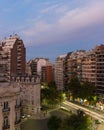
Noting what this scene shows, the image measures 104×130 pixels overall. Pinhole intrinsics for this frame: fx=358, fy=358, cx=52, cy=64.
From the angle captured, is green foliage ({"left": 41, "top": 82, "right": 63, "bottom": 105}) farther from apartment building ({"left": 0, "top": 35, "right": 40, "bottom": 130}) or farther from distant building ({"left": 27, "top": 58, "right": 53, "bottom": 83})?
distant building ({"left": 27, "top": 58, "right": 53, "bottom": 83})

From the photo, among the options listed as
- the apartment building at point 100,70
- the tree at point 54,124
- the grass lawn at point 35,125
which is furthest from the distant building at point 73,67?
the tree at point 54,124

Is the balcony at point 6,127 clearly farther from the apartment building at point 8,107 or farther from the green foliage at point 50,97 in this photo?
the green foliage at point 50,97

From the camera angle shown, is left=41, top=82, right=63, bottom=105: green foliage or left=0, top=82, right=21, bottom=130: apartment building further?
left=41, top=82, right=63, bottom=105: green foliage

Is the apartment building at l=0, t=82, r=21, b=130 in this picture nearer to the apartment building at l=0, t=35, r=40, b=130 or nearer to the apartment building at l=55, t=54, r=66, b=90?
the apartment building at l=0, t=35, r=40, b=130

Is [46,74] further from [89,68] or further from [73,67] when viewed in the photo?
[89,68]

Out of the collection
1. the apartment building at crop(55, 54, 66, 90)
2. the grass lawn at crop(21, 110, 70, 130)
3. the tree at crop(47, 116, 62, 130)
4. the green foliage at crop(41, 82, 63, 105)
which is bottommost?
the grass lawn at crop(21, 110, 70, 130)

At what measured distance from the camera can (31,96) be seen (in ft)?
254

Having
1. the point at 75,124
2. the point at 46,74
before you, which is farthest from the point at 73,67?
the point at 75,124

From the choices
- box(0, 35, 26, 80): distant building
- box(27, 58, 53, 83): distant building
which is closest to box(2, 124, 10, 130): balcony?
box(0, 35, 26, 80): distant building

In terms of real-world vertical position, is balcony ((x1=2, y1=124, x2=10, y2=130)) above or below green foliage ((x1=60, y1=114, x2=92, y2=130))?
above

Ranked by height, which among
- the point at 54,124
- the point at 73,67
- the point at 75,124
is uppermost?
the point at 73,67

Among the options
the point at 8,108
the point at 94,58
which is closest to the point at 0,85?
the point at 8,108

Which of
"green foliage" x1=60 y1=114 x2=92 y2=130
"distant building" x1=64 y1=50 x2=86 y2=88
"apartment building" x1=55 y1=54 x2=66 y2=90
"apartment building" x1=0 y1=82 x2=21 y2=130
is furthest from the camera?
"apartment building" x1=55 y1=54 x2=66 y2=90

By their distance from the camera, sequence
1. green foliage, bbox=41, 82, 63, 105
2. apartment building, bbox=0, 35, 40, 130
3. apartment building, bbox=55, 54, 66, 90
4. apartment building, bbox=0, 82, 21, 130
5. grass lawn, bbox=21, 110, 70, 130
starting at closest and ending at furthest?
apartment building, bbox=0, 82, 21, 130 → apartment building, bbox=0, 35, 40, 130 → grass lawn, bbox=21, 110, 70, 130 → green foliage, bbox=41, 82, 63, 105 → apartment building, bbox=55, 54, 66, 90
